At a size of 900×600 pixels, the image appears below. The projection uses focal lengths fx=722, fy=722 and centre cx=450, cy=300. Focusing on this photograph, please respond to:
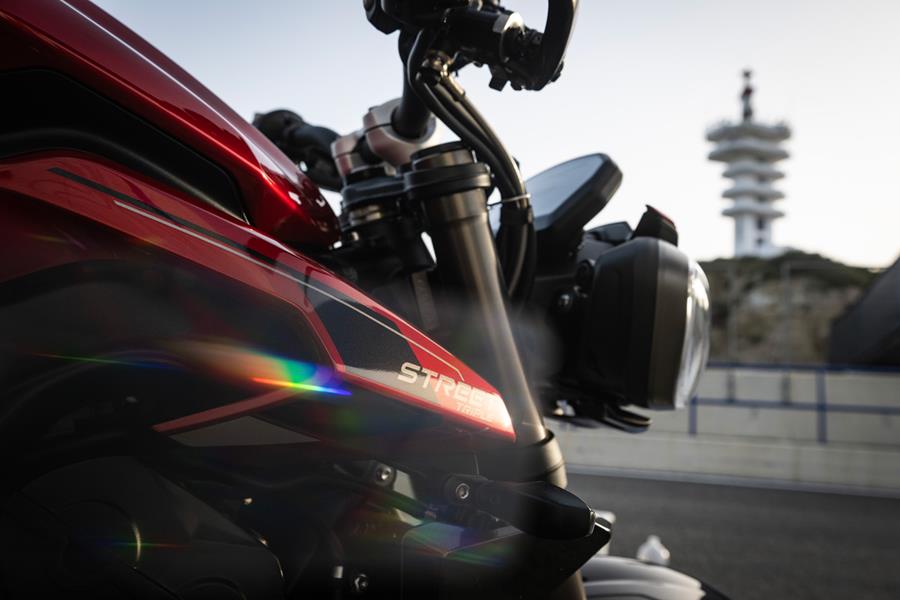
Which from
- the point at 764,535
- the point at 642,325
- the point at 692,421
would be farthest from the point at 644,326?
the point at 692,421

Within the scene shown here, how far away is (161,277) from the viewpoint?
31.0 inches

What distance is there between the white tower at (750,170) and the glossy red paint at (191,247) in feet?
219

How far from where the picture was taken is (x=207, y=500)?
3.21 feet

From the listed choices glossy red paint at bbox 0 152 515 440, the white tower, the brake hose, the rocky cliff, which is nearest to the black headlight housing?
the brake hose

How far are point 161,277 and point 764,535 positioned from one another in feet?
18.6

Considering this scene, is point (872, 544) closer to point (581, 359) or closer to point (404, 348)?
point (581, 359)

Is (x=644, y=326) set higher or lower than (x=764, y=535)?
higher

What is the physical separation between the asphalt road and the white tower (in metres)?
60.0

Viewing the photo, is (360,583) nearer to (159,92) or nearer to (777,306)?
(159,92)

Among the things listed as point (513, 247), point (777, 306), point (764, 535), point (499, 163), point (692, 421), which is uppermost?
point (777, 306)

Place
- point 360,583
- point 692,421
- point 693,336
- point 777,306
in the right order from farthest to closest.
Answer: point 777,306 → point 692,421 → point 693,336 → point 360,583

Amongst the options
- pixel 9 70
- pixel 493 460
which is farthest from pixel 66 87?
pixel 493 460

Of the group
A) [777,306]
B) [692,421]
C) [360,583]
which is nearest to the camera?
[360,583]

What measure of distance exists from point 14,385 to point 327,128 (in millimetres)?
927
